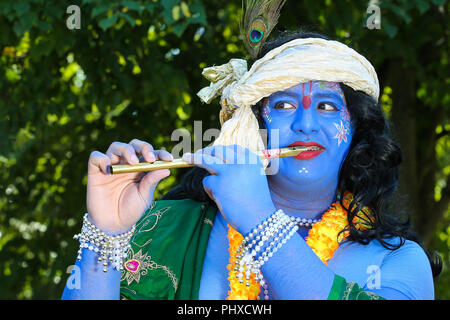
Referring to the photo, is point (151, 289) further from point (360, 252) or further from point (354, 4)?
point (354, 4)

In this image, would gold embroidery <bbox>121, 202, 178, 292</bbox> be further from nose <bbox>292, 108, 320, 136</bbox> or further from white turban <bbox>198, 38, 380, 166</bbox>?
nose <bbox>292, 108, 320, 136</bbox>

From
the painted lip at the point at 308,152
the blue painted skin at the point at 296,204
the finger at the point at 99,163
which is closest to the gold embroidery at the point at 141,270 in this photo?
the blue painted skin at the point at 296,204

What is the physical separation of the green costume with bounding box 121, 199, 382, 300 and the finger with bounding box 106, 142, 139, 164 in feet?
1.16

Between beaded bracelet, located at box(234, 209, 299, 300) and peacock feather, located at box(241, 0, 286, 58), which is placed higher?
peacock feather, located at box(241, 0, 286, 58)

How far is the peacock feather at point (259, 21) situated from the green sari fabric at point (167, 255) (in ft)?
1.88

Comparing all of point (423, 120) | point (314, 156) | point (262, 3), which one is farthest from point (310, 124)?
point (423, 120)

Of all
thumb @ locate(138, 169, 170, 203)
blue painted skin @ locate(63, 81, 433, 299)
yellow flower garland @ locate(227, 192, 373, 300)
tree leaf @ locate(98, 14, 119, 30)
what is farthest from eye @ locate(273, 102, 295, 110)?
tree leaf @ locate(98, 14, 119, 30)

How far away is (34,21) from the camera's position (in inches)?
136

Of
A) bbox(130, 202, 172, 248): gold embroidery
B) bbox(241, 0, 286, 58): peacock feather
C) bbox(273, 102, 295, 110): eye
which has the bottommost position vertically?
bbox(130, 202, 172, 248): gold embroidery

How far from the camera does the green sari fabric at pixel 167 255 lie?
204cm

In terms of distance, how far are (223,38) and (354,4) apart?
883 mm

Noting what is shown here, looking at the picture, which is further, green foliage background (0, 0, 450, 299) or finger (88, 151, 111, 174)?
green foliage background (0, 0, 450, 299)

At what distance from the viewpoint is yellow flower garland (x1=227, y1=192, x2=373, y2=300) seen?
6.57 feet
